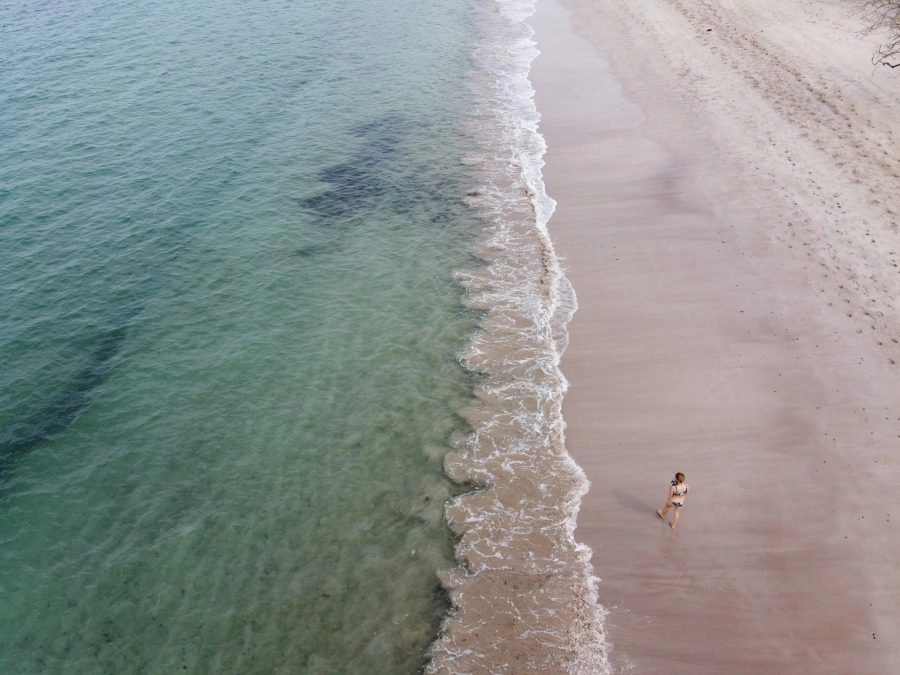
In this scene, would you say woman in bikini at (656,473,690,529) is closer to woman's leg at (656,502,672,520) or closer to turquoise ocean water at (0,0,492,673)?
woman's leg at (656,502,672,520)

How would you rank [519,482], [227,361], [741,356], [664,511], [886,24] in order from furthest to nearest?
[886,24] → [227,361] → [741,356] → [519,482] → [664,511]

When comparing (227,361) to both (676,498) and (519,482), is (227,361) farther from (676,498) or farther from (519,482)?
(676,498)

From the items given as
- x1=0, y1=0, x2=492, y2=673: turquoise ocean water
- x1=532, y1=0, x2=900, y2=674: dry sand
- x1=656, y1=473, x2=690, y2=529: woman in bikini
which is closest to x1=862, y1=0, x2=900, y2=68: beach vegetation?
x1=532, y1=0, x2=900, y2=674: dry sand

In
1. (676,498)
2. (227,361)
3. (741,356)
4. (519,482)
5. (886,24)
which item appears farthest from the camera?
(886,24)

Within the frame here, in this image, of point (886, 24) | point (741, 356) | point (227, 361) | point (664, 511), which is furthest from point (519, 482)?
point (886, 24)

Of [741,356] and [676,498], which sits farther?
[741,356]

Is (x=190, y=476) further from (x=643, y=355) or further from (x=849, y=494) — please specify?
(x=849, y=494)

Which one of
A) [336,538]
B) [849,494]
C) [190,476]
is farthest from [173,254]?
[849,494]
